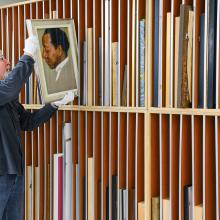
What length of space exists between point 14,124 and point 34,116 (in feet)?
0.40

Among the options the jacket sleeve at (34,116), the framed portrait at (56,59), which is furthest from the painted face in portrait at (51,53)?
the jacket sleeve at (34,116)

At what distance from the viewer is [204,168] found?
6.28ft

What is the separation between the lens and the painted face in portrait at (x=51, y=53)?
2.27 metres

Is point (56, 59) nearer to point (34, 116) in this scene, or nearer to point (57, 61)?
point (57, 61)

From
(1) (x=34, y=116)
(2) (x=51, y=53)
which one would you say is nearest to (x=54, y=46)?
(2) (x=51, y=53)

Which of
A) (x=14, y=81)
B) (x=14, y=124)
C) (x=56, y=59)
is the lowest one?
(x=14, y=124)

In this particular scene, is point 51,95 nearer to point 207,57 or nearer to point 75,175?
point 75,175

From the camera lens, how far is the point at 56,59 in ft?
7.53

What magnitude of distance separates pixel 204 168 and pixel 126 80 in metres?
0.56

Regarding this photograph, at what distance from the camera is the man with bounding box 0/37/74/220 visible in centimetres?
219

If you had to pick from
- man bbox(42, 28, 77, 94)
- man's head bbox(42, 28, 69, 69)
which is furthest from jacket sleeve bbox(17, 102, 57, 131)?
man's head bbox(42, 28, 69, 69)

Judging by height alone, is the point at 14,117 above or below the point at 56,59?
below

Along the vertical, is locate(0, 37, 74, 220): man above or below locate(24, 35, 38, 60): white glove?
below

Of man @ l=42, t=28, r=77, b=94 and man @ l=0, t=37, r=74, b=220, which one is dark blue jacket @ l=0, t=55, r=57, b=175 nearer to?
man @ l=0, t=37, r=74, b=220
